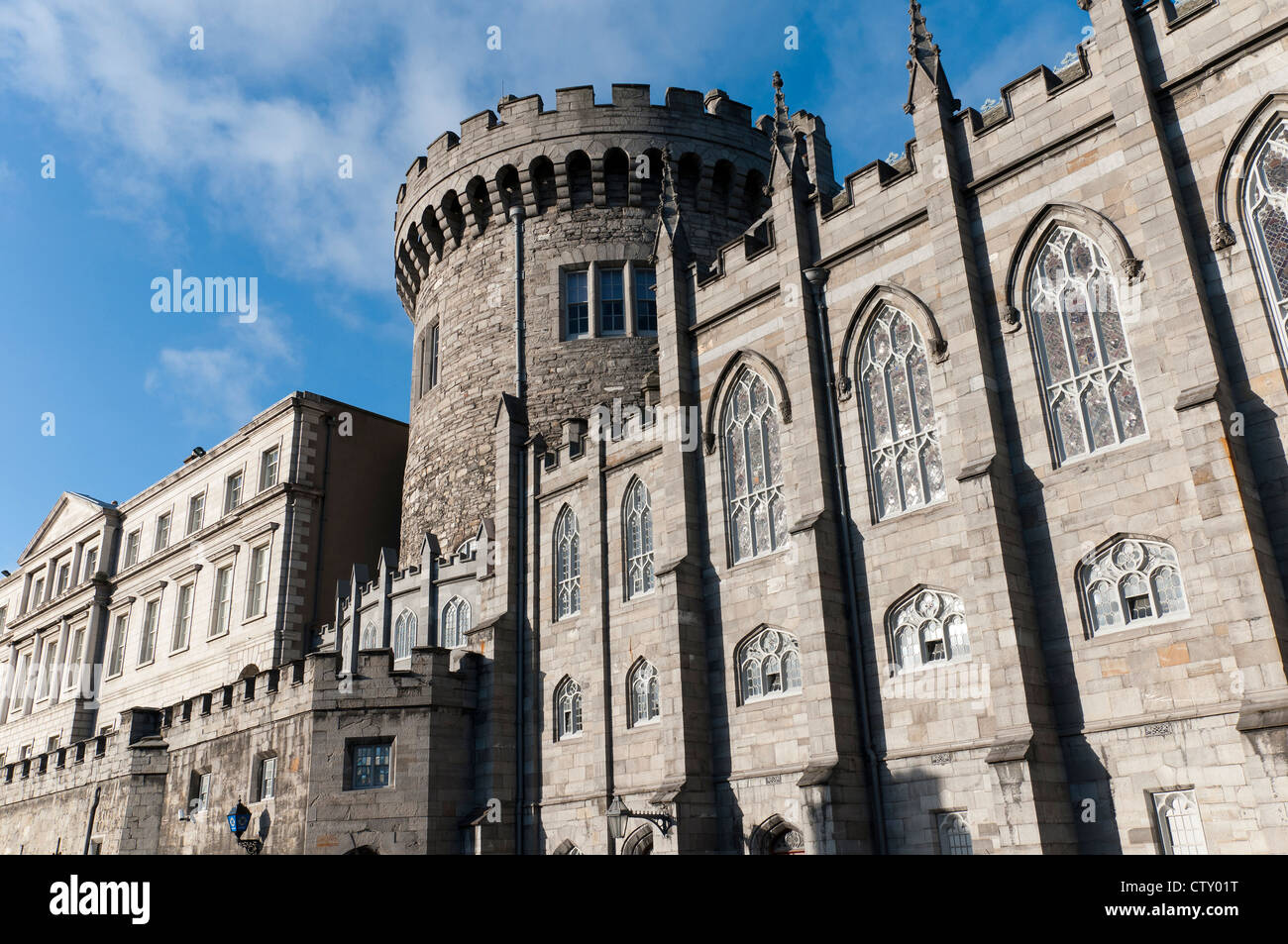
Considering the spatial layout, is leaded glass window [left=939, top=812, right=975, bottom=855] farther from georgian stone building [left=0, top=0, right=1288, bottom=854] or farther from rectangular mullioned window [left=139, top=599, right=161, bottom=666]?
rectangular mullioned window [left=139, top=599, right=161, bottom=666]

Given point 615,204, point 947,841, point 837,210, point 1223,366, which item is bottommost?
point 947,841

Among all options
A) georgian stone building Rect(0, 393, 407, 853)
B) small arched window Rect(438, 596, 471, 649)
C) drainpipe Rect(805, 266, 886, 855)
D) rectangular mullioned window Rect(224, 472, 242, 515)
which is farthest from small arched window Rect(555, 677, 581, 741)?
rectangular mullioned window Rect(224, 472, 242, 515)

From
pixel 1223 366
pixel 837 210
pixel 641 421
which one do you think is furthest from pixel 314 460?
pixel 1223 366

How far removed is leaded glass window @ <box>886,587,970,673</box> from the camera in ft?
50.6

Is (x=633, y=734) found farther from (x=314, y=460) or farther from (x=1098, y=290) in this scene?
(x=314, y=460)

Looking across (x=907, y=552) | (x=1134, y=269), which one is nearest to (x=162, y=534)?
(x=907, y=552)

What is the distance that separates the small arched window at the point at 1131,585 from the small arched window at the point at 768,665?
5.03 metres

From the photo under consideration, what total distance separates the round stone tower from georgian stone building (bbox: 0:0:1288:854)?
93.2 inches

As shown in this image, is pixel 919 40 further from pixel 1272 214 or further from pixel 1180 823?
pixel 1180 823

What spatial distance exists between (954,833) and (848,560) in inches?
183

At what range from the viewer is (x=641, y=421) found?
864 inches

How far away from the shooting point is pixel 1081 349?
1508 cm

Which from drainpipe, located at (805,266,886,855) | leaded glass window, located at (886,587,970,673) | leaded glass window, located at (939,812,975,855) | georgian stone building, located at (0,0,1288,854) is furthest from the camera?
drainpipe, located at (805,266,886,855)
